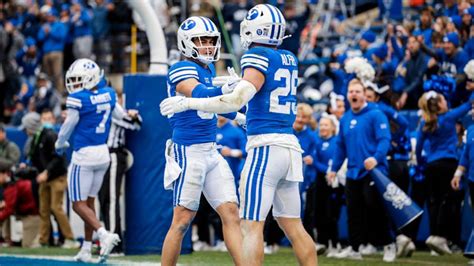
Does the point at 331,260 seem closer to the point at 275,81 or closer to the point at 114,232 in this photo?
the point at 114,232

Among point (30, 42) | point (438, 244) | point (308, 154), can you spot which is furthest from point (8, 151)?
point (30, 42)

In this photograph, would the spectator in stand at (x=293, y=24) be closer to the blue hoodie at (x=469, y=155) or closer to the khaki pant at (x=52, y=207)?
the khaki pant at (x=52, y=207)

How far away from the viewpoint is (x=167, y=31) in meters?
17.2

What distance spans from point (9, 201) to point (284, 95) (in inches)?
294

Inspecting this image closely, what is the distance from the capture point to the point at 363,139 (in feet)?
39.0

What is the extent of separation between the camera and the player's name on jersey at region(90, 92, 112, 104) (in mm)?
11852

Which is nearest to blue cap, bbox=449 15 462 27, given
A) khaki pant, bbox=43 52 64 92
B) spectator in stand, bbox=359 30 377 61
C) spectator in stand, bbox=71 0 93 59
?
spectator in stand, bbox=359 30 377 61

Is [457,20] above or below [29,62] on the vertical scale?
below

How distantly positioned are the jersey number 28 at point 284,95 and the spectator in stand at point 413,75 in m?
6.63

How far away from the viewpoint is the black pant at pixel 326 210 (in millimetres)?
12938

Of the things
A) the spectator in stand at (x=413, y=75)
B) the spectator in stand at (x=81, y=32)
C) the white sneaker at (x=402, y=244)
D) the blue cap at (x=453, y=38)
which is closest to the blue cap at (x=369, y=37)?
the spectator in stand at (x=413, y=75)

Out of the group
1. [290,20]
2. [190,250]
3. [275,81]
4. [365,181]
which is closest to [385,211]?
[365,181]

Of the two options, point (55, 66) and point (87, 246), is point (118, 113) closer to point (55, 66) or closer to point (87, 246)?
point (87, 246)

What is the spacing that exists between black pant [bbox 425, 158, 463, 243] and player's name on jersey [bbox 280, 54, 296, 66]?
4.53 metres
